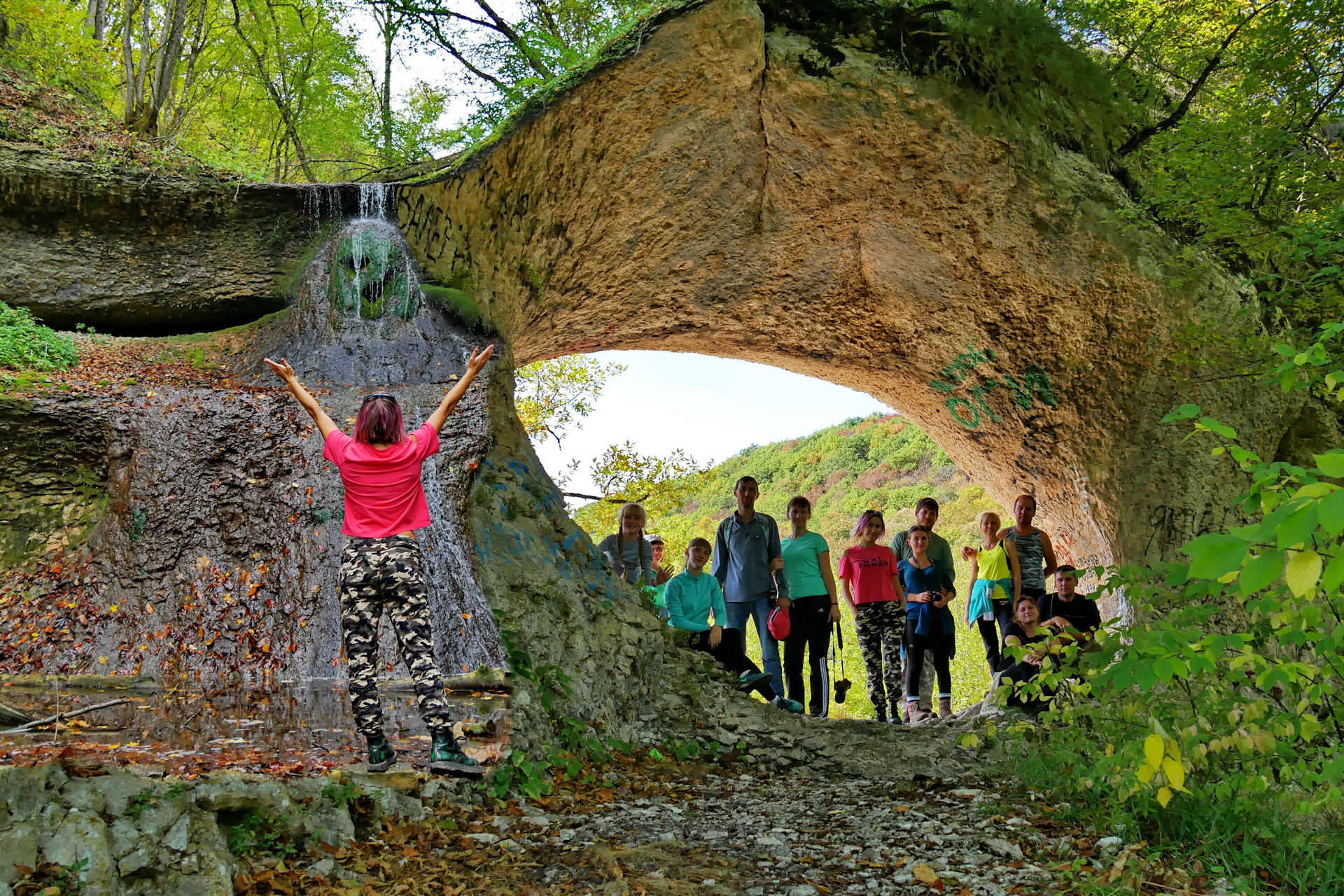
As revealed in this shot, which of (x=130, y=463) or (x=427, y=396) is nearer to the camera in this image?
(x=130, y=463)

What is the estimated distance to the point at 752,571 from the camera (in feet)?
22.6

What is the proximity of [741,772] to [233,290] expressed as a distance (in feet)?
23.2

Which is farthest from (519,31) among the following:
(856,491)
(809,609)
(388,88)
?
(856,491)

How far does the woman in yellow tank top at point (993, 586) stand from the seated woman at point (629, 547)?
2832 mm

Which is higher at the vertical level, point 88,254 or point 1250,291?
point 88,254

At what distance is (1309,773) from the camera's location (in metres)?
2.74

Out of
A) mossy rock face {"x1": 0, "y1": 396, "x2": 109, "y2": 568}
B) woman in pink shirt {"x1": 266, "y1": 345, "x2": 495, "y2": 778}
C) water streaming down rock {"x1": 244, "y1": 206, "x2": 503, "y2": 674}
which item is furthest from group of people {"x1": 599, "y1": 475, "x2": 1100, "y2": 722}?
mossy rock face {"x1": 0, "y1": 396, "x2": 109, "y2": 568}

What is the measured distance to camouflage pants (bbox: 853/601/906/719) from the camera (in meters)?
7.42

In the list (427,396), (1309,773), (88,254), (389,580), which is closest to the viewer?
(1309,773)

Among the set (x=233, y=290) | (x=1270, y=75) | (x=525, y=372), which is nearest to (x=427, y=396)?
(x=233, y=290)

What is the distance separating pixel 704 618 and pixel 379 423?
3.83 meters

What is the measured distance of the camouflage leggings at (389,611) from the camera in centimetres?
358

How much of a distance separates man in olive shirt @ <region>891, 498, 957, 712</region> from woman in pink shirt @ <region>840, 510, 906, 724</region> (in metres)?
0.21

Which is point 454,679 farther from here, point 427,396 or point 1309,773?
point 1309,773
